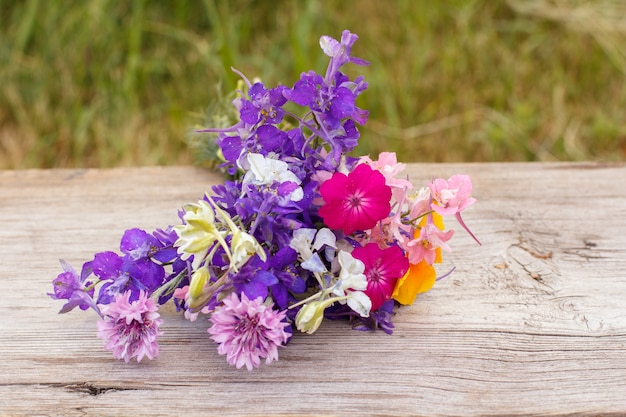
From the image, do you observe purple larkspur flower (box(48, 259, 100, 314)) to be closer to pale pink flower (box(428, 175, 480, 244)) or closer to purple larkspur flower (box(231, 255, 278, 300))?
purple larkspur flower (box(231, 255, 278, 300))

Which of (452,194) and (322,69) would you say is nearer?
(452,194)

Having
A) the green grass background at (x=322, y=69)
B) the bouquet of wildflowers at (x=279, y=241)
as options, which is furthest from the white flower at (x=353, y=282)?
the green grass background at (x=322, y=69)

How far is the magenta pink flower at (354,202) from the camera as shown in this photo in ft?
3.14

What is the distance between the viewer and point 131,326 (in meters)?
0.95

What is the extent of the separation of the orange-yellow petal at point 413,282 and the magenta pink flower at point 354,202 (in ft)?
0.44

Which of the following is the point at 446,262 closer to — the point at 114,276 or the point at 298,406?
the point at 298,406

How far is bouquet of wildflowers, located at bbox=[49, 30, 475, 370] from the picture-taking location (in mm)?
918

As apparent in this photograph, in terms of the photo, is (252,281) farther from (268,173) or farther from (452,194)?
(452,194)

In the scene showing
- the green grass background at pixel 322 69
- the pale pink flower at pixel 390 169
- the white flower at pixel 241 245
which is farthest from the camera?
the green grass background at pixel 322 69

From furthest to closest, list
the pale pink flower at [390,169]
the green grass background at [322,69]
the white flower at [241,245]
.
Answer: the green grass background at [322,69]
the pale pink flower at [390,169]
the white flower at [241,245]

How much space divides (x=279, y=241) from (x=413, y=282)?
214mm

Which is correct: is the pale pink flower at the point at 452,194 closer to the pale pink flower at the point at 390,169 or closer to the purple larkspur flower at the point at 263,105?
the pale pink flower at the point at 390,169

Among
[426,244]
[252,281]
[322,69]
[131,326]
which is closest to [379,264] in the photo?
[426,244]

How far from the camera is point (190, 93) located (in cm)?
259
